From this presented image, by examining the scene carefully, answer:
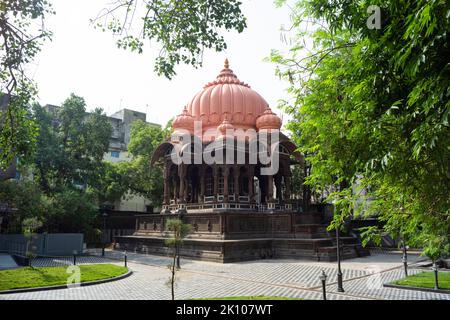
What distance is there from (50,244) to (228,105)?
51.3ft

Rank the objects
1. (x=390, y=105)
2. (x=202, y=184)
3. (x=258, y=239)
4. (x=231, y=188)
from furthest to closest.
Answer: (x=231, y=188), (x=202, y=184), (x=258, y=239), (x=390, y=105)

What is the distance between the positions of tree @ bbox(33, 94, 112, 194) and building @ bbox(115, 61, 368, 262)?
6.45 meters

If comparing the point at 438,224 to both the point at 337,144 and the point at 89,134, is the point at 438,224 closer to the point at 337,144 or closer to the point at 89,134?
the point at 337,144

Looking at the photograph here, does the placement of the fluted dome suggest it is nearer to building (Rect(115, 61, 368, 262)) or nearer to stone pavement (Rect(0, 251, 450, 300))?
building (Rect(115, 61, 368, 262))

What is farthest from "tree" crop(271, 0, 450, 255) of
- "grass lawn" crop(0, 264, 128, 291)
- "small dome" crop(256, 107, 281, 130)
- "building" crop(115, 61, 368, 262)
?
"small dome" crop(256, 107, 281, 130)

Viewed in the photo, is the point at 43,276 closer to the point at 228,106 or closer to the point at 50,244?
the point at 50,244

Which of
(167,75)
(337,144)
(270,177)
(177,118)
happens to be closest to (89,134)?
(177,118)

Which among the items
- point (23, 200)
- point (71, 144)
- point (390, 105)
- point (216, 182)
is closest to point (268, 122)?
point (216, 182)

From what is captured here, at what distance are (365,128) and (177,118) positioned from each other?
73.1ft

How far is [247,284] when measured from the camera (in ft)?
39.3

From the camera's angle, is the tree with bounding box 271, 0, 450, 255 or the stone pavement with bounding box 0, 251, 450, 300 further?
the stone pavement with bounding box 0, 251, 450, 300

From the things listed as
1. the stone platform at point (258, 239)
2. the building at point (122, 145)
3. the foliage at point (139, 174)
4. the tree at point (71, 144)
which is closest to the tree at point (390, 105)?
the stone platform at point (258, 239)

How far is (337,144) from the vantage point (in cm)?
621

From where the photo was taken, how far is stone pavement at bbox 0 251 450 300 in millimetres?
10227
